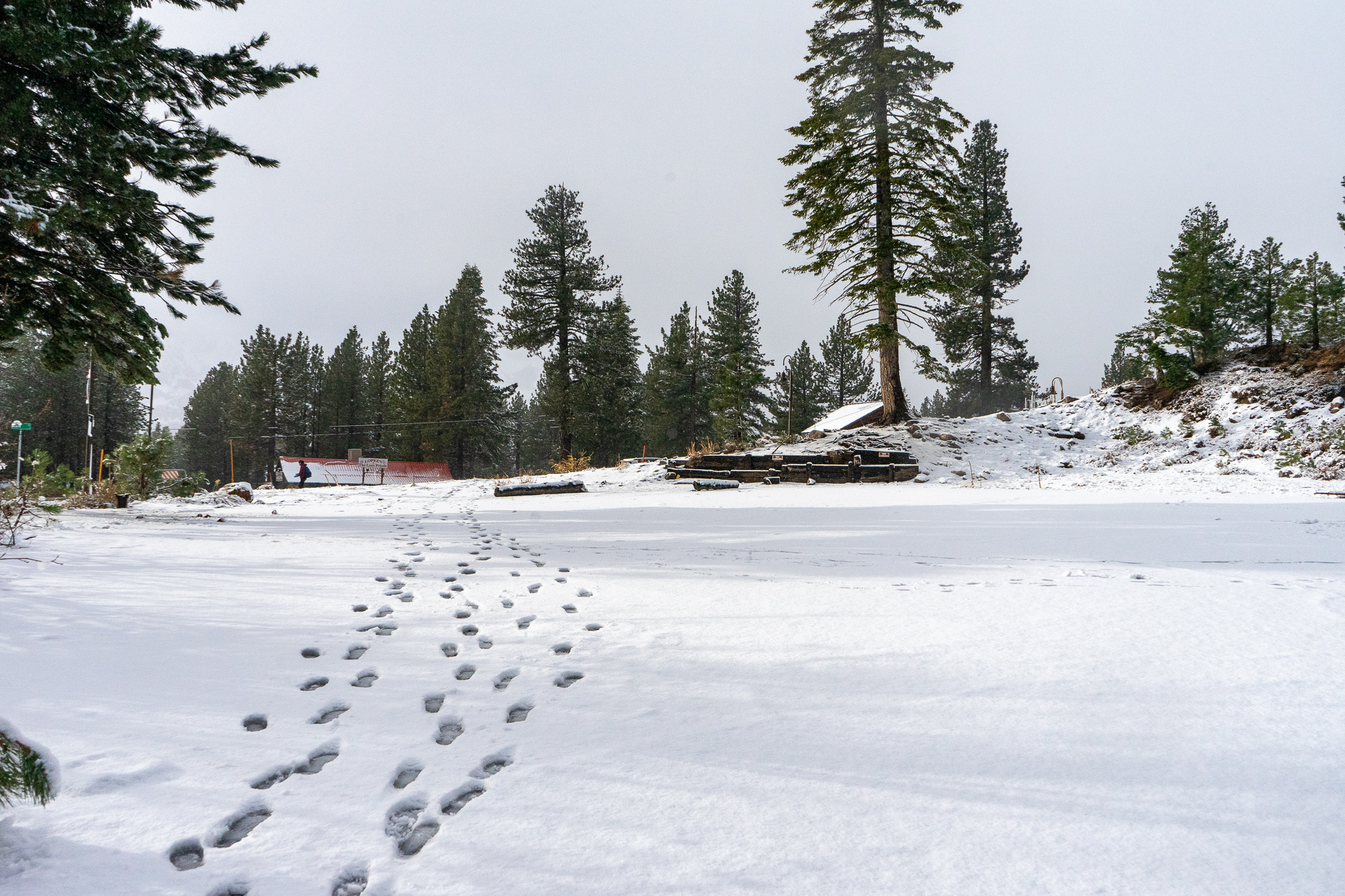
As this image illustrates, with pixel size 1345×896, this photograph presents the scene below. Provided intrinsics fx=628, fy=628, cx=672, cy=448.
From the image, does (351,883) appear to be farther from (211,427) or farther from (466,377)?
(211,427)

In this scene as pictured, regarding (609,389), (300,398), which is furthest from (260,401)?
(609,389)

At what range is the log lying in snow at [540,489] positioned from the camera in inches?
449

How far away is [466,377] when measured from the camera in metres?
35.6

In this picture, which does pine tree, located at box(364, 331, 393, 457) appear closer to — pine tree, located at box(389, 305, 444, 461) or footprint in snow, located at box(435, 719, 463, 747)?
pine tree, located at box(389, 305, 444, 461)

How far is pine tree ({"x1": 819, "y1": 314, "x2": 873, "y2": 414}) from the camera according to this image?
1528 inches

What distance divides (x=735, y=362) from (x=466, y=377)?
1588cm

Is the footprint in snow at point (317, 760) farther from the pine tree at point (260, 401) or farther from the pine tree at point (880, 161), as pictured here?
the pine tree at point (260, 401)

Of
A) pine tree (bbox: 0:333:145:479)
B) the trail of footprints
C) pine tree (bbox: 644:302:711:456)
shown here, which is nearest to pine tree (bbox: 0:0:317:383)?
the trail of footprints

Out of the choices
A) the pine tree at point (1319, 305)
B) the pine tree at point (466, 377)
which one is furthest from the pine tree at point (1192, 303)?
the pine tree at point (466, 377)

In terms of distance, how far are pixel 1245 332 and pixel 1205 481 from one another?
29.0 metres

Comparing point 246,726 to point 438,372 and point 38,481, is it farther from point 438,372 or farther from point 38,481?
point 438,372

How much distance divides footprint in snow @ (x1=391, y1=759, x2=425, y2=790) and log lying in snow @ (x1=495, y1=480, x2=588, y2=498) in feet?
31.9

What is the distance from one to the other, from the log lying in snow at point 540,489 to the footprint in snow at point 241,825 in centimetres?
994

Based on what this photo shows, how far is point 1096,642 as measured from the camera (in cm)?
255
